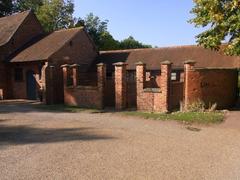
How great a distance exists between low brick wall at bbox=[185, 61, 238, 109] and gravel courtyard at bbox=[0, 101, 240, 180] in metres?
3.33

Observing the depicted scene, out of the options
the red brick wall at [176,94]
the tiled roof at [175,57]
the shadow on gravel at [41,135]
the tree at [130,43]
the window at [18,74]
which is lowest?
the shadow on gravel at [41,135]

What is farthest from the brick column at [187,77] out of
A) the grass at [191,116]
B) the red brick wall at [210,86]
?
the grass at [191,116]

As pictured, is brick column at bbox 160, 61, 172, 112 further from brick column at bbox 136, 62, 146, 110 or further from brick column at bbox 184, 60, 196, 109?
brick column at bbox 136, 62, 146, 110

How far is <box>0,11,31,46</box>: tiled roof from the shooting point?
1063 inches

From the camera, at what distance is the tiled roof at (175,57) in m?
23.4

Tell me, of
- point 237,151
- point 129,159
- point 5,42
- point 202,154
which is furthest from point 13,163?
point 5,42

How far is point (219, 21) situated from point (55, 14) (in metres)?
32.8

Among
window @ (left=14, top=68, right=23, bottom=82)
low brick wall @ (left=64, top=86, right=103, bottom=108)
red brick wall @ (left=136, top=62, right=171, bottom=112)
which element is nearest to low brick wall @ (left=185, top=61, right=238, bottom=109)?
red brick wall @ (left=136, top=62, right=171, bottom=112)

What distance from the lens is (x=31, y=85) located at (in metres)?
25.3

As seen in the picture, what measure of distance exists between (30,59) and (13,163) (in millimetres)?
17366

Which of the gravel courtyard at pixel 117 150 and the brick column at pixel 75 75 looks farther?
the brick column at pixel 75 75

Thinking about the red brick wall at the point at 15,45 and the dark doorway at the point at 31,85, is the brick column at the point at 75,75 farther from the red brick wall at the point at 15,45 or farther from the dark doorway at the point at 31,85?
the red brick wall at the point at 15,45

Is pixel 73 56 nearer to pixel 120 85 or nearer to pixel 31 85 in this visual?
pixel 31 85

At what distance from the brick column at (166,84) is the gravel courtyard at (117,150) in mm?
2436
